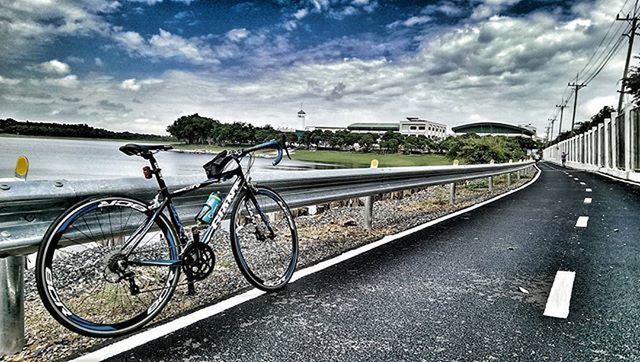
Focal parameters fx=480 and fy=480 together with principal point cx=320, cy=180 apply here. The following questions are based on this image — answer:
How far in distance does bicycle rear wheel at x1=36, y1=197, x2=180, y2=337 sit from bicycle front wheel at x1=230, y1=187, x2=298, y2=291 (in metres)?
0.73

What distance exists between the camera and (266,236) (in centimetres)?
469

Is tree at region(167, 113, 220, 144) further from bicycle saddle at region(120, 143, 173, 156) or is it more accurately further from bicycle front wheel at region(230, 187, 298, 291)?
bicycle saddle at region(120, 143, 173, 156)

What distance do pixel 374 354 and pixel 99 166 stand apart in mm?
8152

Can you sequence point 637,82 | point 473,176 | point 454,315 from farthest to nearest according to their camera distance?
point 637,82 < point 473,176 < point 454,315

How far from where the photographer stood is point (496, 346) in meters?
3.00

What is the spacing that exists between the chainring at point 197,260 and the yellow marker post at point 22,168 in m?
1.16

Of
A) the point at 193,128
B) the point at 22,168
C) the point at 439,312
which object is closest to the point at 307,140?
the point at 193,128

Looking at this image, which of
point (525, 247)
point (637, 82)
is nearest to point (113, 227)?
point (525, 247)

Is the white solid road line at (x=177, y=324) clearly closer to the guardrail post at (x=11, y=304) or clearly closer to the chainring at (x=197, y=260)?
the chainring at (x=197, y=260)

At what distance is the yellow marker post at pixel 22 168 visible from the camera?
289 cm

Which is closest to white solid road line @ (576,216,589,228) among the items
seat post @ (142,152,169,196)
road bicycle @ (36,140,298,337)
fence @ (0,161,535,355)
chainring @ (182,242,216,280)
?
fence @ (0,161,535,355)

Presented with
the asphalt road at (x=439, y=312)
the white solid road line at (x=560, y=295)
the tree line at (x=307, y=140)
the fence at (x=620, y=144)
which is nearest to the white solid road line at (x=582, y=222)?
the asphalt road at (x=439, y=312)

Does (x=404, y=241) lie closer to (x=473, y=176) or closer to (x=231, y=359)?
(x=231, y=359)

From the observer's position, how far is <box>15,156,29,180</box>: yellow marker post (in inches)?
114
